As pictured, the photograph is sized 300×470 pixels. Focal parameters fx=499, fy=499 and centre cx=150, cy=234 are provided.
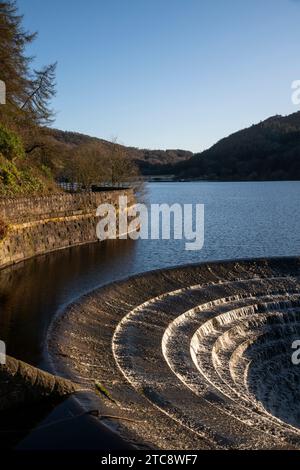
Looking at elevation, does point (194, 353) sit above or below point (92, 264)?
below

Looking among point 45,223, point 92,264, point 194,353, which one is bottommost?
point 194,353

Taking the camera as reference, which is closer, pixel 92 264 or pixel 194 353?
pixel 194 353

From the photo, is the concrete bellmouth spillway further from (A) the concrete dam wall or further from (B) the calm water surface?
(A) the concrete dam wall

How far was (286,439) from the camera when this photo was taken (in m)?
10.9

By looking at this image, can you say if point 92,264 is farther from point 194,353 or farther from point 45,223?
point 194,353

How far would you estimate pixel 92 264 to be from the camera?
26.7 metres

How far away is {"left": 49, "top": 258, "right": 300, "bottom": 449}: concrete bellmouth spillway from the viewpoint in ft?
34.8

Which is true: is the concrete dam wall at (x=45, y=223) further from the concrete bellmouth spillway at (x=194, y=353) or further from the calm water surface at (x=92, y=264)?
the concrete bellmouth spillway at (x=194, y=353)

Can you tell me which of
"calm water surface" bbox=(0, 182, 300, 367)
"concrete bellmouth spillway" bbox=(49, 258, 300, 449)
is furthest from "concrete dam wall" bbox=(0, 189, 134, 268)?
"concrete bellmouth spillway" bbox=(49, 258, 300, 449)

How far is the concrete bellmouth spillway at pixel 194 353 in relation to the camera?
1060 centimetres

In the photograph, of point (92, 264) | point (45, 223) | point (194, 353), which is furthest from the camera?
point (45, 223)

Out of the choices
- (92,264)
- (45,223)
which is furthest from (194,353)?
(45,223)

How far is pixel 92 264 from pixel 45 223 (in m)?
4.86
